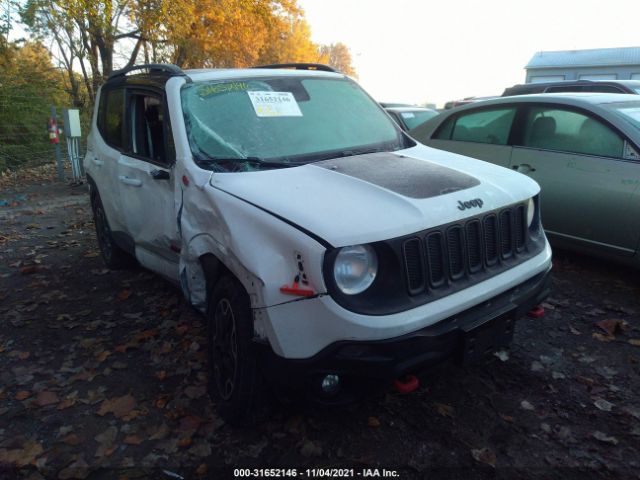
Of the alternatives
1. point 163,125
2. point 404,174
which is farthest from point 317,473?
point 163,125

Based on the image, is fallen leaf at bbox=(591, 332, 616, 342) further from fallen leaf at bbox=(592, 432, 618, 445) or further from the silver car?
fallen leaf at bbox=(592, 432, 618, 445)

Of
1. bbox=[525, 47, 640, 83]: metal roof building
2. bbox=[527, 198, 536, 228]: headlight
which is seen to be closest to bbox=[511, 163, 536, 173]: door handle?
bbox=[527, 198, 536, 228]: headlight

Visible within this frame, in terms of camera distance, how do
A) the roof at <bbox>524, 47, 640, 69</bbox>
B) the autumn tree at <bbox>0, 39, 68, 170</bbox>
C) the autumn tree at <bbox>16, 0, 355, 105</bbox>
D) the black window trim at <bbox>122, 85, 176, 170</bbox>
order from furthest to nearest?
the roof at <bbox>524, 47, 640, 69</bbox> → the autumn tree at <bbox>16, 0, 355, 105</bbox> → the autumn tree at <bbox>0, 39, 68, 170</bbox> → the black window trim at <bbox>122, 85, 176, 170</bbox>

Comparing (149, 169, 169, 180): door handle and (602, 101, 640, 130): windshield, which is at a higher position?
(602, 101, 640, 130): windshield

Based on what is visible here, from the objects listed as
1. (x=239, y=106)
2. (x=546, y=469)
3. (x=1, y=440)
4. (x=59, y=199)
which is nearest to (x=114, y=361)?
(x=1, y=440)

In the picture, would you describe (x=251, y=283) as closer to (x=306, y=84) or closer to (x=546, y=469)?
(x=546, y=469)

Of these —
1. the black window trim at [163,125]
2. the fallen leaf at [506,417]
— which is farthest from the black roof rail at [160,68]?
the fallen leaf at [506,417]

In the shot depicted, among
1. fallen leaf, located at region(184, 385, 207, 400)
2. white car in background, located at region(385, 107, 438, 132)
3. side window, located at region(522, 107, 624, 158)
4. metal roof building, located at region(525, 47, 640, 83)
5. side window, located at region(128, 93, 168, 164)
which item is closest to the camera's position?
fallen leaf, located at region(184, 385, 207, 400)

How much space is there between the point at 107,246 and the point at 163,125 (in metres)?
2.32

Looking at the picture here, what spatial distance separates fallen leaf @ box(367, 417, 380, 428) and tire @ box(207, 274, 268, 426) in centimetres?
59

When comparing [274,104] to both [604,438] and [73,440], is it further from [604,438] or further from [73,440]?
[604,438]

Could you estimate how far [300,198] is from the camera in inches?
95.7

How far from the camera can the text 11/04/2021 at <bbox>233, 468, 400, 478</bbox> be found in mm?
2447

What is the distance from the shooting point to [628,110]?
4469mm
